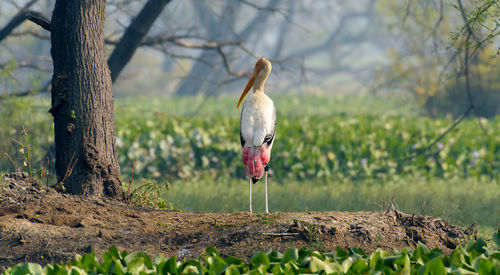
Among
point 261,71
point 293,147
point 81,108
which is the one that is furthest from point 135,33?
point 293,147

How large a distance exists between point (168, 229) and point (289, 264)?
5.02ft

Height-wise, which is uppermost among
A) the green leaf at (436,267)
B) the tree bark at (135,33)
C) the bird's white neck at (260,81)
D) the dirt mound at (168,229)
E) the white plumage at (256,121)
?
the tree bark at (135,33)

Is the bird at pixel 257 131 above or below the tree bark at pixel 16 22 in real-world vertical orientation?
below

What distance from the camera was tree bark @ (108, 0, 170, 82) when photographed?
343 inches

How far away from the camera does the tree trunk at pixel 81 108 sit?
576cm

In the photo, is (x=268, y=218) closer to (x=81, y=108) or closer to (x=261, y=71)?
(x=261, y=71)

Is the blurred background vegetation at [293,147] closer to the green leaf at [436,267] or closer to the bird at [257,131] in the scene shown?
the bird at [257,131]

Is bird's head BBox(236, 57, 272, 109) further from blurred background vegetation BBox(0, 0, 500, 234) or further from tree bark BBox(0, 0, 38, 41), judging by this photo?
tree bark BBox(0, 0, 38, 41)

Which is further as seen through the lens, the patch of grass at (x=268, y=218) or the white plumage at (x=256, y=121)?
the white plumage at (x=256, y=121)

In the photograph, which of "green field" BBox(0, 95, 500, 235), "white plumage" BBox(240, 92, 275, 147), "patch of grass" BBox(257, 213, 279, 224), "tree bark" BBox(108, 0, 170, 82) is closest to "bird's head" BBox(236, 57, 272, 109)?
"white plumage" BBox(240, 92, 275, 147)

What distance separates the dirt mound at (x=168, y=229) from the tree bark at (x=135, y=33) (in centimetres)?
370

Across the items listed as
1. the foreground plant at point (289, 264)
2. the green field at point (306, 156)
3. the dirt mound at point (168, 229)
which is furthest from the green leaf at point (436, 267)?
the green field at point (306, 156)

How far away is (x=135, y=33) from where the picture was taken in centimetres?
878

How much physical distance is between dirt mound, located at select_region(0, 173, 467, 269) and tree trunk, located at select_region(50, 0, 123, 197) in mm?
330
